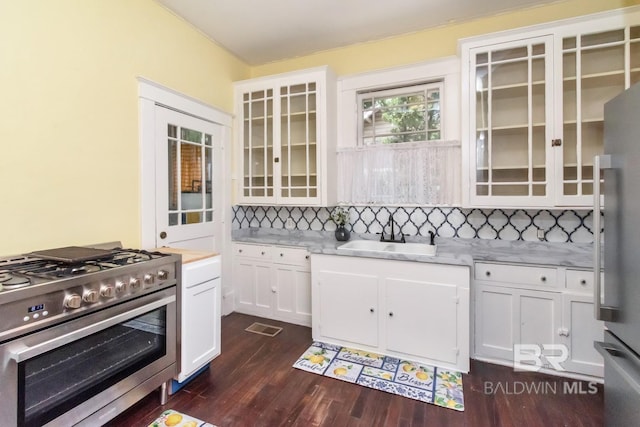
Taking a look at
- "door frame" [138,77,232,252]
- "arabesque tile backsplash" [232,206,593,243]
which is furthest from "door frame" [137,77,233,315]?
"arabesque tile backsplash" [232,206,593,243]

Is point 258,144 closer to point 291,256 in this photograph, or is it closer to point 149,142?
point 149,142

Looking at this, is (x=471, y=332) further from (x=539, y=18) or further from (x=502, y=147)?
(x=539, y=18)

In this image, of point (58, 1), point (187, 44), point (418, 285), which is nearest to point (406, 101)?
point (418, 285)

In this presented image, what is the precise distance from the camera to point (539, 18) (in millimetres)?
2525

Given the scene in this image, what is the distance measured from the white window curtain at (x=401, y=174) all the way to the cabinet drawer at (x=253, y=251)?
0.94m

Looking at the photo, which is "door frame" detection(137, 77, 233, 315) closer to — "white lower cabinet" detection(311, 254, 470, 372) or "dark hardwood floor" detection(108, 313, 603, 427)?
"dark hardwood floor" detection(108, 313, 603, 427)

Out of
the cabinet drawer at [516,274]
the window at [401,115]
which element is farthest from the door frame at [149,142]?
the cabinet drawer at [516,274]

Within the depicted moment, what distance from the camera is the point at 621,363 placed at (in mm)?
1122

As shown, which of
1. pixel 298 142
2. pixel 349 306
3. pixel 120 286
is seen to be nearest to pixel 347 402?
pixel 349 306

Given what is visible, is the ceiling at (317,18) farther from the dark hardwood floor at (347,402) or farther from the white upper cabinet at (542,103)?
the dark hardwood floor at (347,402)

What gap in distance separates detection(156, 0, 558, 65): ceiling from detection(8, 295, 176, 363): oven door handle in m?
2.39

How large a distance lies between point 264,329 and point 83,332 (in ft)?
5.75

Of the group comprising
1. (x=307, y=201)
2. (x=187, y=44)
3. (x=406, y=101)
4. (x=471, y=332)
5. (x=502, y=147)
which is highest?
(x=187, y=44)

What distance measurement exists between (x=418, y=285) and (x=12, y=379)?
2.26 m
